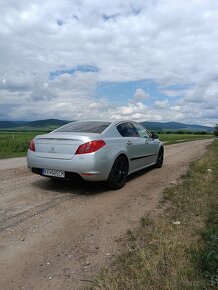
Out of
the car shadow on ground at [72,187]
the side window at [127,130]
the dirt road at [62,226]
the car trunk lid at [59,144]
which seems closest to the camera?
the dirt road at [62,226]

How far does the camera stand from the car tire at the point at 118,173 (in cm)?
629

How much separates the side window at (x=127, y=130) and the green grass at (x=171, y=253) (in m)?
2.35

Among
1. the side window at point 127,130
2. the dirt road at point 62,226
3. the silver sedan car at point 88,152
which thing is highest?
the side window at point 127,130

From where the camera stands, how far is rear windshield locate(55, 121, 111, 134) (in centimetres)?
648

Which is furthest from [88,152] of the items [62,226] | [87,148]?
[62,226]

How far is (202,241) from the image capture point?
11.7 ft

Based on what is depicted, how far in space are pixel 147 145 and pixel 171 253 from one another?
5203 millimetres

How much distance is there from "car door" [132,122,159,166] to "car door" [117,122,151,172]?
0.15ft

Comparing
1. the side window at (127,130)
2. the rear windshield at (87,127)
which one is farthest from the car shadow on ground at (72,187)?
the side window at (127,130)

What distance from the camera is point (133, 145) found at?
23.8 feet

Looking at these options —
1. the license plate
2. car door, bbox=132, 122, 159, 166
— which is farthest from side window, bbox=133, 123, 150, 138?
the license plate

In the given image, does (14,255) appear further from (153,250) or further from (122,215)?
(122,215)

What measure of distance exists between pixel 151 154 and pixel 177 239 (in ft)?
17.2

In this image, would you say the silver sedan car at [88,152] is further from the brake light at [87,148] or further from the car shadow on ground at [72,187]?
the car shadow on ground at [72,187]
